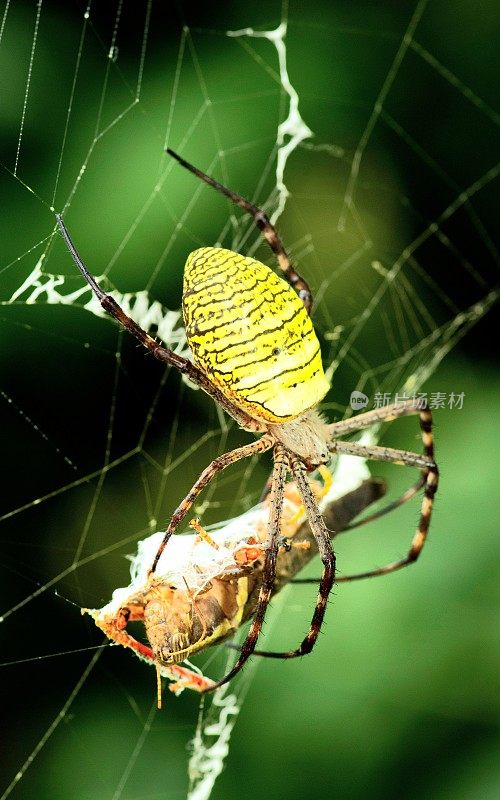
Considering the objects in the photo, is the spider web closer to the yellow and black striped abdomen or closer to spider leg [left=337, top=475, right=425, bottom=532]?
spider leg [left=337, top=475, right=425, bottom=532]

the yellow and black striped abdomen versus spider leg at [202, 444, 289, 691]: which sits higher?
the yellow and black striped abdomen

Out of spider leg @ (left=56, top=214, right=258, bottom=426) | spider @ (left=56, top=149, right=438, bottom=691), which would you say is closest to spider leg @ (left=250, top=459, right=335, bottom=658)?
spider @ (left=56, top=149, right=438, bottom=691)

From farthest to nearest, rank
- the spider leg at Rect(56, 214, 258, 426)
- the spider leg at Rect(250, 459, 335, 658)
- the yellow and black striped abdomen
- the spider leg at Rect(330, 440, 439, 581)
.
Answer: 1. the spider leg at Rect(330, 440, 439, 581)
2. the spider leg at Rect(250, 459, 335, 658)
3. the spider leg at Rect(56, 214, 258, 426)
4. the yellow and black striped abdomen

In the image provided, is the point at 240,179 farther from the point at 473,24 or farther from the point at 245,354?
the point at 245,354

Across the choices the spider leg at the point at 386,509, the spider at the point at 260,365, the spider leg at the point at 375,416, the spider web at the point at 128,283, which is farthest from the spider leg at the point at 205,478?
the spider leg at the point at 386,509

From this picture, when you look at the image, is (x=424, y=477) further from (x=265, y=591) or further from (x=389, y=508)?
(x=265, y=591)

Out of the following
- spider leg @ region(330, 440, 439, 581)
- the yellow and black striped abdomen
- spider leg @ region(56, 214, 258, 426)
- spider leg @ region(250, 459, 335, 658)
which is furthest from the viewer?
spider leg @ region(330, 440, 439, 581)

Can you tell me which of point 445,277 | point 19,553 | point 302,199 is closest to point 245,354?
point 19,553
